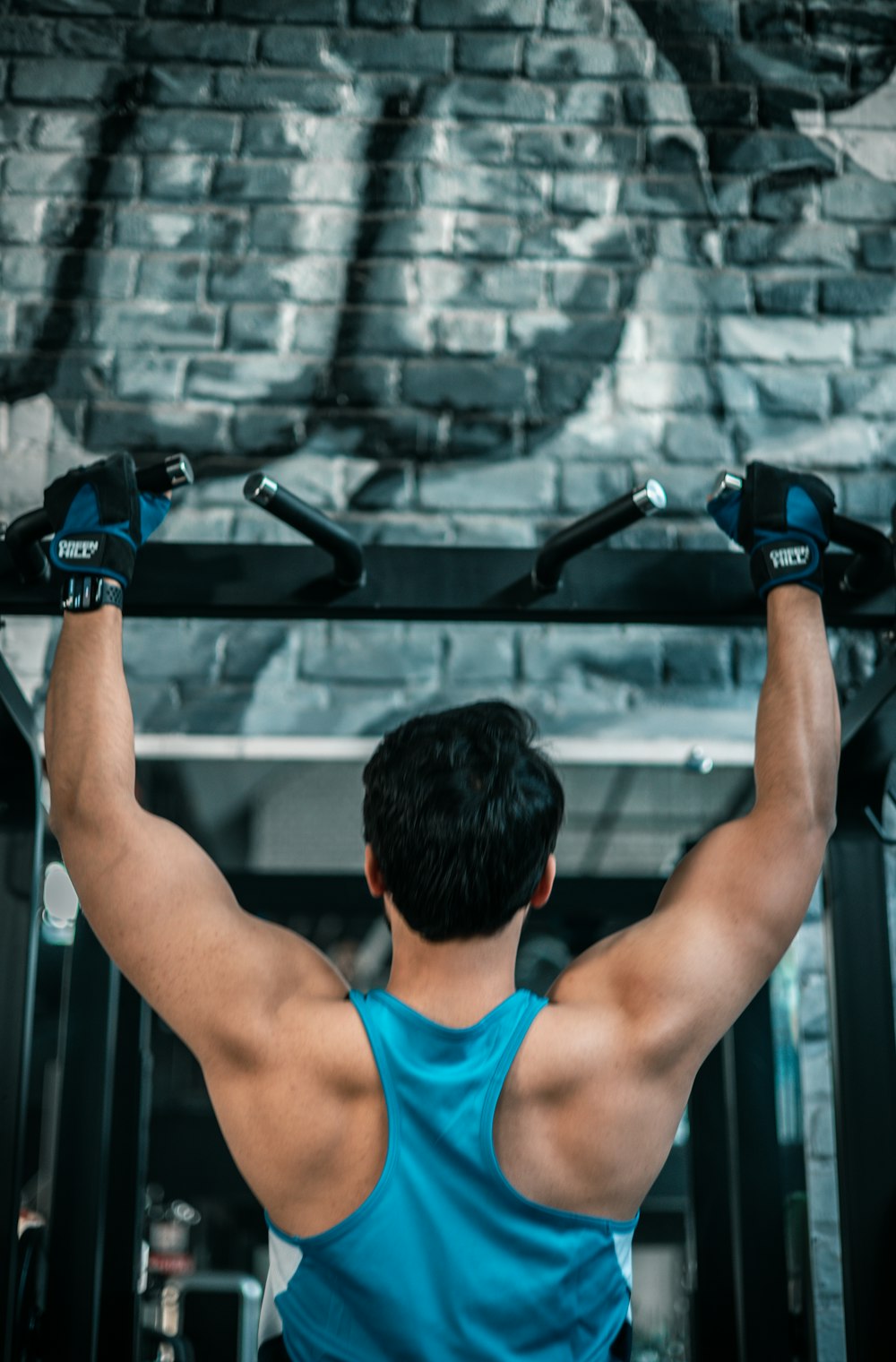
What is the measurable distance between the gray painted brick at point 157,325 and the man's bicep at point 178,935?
1746 mm

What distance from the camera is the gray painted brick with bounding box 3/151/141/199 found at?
299 centimetres

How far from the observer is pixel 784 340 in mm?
2992

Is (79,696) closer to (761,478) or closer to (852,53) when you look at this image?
(761,478)

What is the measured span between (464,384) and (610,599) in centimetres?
131

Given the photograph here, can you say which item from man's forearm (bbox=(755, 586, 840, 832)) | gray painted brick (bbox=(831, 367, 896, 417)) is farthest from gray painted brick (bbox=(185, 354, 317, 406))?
man's forearm (bbox=(755, 586, 840, 832))

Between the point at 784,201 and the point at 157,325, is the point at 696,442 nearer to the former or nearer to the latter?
the point at 784,201

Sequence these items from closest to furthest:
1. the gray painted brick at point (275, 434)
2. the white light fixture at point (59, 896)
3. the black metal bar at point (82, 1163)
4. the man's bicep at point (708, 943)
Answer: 1. the man's bicep at point (708, 943)
2. the black metal bar at point (82, 1163)
3. the white light fixture at point (59, 896)
4. the gray painted brick at point (275, 434)

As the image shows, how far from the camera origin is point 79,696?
5.02 ft

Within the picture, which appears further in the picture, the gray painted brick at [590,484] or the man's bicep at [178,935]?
the gray painted brick at [590,484]

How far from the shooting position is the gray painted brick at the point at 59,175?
9.82 ft

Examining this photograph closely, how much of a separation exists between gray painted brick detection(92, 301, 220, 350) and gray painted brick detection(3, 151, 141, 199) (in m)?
0.28

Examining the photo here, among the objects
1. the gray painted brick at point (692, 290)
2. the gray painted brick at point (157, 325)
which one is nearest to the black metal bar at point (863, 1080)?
the gray painted brick at point (692, 290)

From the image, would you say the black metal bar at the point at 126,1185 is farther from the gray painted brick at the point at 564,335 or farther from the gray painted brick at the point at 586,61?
the gray painted brick at the point at 586,61

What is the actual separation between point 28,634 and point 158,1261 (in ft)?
6.20
